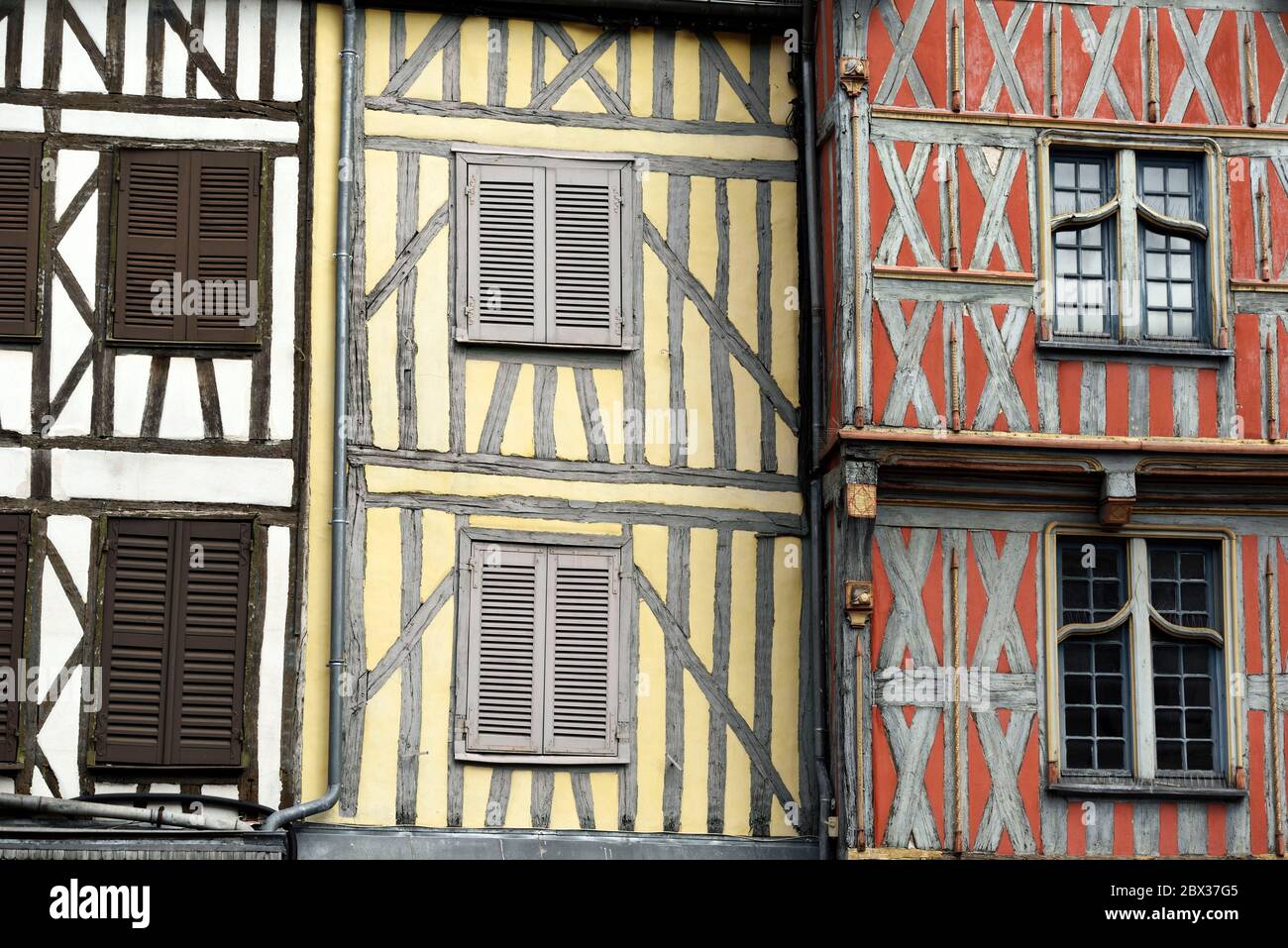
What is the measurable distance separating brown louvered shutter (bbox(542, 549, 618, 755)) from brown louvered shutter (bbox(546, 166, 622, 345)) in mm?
1491

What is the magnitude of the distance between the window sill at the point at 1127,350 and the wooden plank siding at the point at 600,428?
173 centimetres

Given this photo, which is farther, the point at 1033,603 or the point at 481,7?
the point at 481,7

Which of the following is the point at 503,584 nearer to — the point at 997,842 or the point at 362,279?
the point at 362,279

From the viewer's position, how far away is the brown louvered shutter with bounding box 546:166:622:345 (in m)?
14.7

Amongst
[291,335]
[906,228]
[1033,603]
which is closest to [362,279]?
[291,335]

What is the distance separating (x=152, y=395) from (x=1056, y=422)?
5738 mm

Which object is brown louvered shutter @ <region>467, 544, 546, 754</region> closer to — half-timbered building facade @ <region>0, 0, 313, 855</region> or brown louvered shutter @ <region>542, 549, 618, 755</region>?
brown louvered shutter @ <region>542, 549, 618, 755</region>

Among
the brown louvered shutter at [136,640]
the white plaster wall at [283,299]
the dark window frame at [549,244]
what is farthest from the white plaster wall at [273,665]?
the dark window frame at [549,244]

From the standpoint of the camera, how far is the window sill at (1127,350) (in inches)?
559

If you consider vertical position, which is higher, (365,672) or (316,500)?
(316,500)

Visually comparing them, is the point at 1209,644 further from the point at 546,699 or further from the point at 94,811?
the point at 94,811

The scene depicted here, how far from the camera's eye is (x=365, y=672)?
14070 mm

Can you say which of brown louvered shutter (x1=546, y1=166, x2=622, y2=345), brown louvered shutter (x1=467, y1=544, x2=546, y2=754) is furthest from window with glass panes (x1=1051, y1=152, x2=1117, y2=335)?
brown louvered shutter (x1=467, y1=544, x2=546, y2=754)

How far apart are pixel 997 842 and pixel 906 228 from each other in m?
3.89
